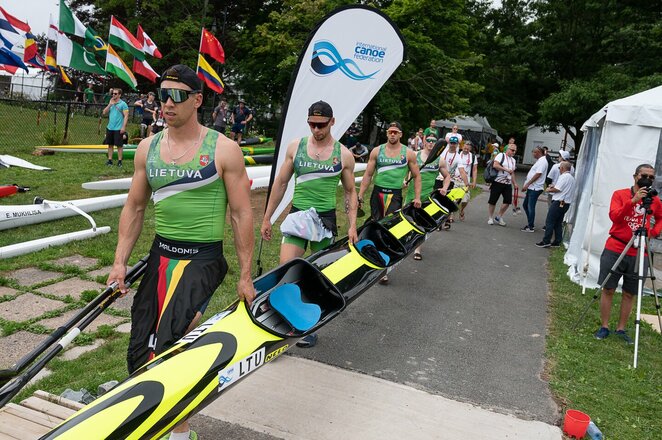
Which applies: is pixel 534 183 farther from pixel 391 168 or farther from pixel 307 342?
pixel 307 342

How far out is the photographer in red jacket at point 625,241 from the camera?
5609 millimetres

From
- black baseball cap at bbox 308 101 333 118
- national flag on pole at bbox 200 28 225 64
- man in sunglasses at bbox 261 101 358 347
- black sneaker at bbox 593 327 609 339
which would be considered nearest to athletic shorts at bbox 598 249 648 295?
black sneaker at bbox 593 327 609 339

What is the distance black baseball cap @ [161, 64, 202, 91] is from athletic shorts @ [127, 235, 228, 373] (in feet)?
2.92

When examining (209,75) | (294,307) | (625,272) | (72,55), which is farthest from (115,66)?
(625,272)

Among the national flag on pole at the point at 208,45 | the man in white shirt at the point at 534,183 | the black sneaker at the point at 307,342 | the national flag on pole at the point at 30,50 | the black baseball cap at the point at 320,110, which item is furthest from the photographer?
the national flag on pole at the point at 30,50

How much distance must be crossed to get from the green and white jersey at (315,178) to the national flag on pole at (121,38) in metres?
11.7

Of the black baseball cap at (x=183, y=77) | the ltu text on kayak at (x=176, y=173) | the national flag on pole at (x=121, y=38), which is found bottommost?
the ltu text on kayak at (x=176, y=173)

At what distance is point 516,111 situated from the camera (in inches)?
1287

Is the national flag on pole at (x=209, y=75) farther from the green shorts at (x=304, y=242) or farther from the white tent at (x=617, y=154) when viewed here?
Answer: the green shorts at (x=304, y=242)

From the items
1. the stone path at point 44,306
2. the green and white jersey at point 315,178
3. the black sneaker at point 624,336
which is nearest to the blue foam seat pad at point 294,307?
the green and white jersey at point 315,178

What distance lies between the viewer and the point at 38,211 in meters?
7.32

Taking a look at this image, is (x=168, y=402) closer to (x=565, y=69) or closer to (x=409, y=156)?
(x=409, y=156)

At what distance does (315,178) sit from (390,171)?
2302mm

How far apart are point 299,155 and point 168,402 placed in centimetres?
276
